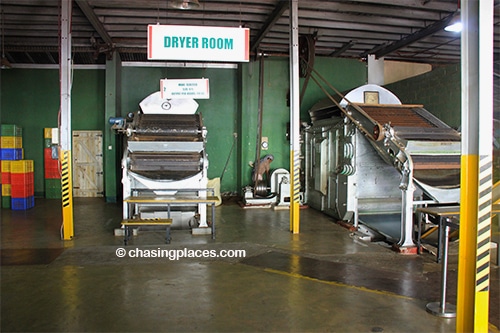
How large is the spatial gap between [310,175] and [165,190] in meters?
3.86

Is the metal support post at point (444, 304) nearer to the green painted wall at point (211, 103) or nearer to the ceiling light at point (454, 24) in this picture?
the ceiling light at point (454, 24)

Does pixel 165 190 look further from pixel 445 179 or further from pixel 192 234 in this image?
pixel 445 179

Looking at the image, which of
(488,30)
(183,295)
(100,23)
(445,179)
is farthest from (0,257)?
(445,179)

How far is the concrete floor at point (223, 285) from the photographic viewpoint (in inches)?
133

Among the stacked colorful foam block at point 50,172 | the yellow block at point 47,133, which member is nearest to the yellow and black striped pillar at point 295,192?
the stacked colorful foam block at point 50,172

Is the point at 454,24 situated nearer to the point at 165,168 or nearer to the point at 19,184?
the point at 165,168

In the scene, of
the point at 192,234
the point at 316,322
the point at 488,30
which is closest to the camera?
the point at 488,30

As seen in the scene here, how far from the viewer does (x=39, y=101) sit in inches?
433

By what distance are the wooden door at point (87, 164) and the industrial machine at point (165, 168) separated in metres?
4.47

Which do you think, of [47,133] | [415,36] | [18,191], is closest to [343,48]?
[415,36]

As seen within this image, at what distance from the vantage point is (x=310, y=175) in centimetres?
923

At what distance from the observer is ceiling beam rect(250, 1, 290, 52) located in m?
7.08

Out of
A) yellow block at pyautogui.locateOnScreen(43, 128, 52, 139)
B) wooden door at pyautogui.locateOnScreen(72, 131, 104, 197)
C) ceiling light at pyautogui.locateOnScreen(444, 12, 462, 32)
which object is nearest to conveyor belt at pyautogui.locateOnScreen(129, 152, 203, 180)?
wooden door at pyautogui.locateOnScreen(72, 131, 104, 197)

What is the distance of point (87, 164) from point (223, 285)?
834cm
